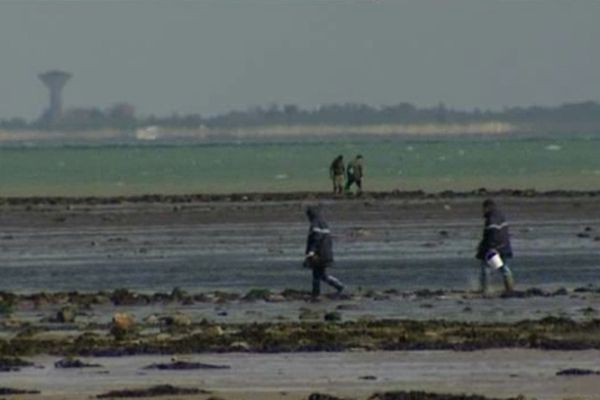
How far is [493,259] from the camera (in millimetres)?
32906

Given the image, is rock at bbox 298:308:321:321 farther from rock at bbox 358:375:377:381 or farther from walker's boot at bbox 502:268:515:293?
rock at bbox 358:375:377:381

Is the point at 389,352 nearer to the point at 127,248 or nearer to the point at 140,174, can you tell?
the point at 127,248

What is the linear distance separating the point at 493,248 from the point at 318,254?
2.38 metres

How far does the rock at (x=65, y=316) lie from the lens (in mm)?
29719

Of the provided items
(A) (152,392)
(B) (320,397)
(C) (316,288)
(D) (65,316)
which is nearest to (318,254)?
(C) (316,288)

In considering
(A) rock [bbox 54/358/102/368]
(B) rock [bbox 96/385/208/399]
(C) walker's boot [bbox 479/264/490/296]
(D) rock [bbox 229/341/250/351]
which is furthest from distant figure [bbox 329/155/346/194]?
(B) rock [bbox 96/385/208/399]

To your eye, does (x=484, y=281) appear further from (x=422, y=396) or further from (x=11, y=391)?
(x=422, y=396)

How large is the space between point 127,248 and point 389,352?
25371 mm

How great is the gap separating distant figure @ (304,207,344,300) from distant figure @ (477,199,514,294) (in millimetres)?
2006

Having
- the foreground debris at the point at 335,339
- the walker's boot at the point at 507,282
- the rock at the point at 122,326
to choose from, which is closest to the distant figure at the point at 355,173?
the walker's boot at the point at 507,282

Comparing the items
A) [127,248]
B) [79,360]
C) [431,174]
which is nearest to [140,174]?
[431,174]

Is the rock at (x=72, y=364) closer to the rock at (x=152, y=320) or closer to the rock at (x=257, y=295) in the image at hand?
the rock at (x=152, y=320)

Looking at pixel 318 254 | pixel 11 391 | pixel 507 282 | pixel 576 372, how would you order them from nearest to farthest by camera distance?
pixel 11 391 → pixel 576 372 → pixel 507 282 → pixel 318 254

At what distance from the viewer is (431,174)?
11469cm
